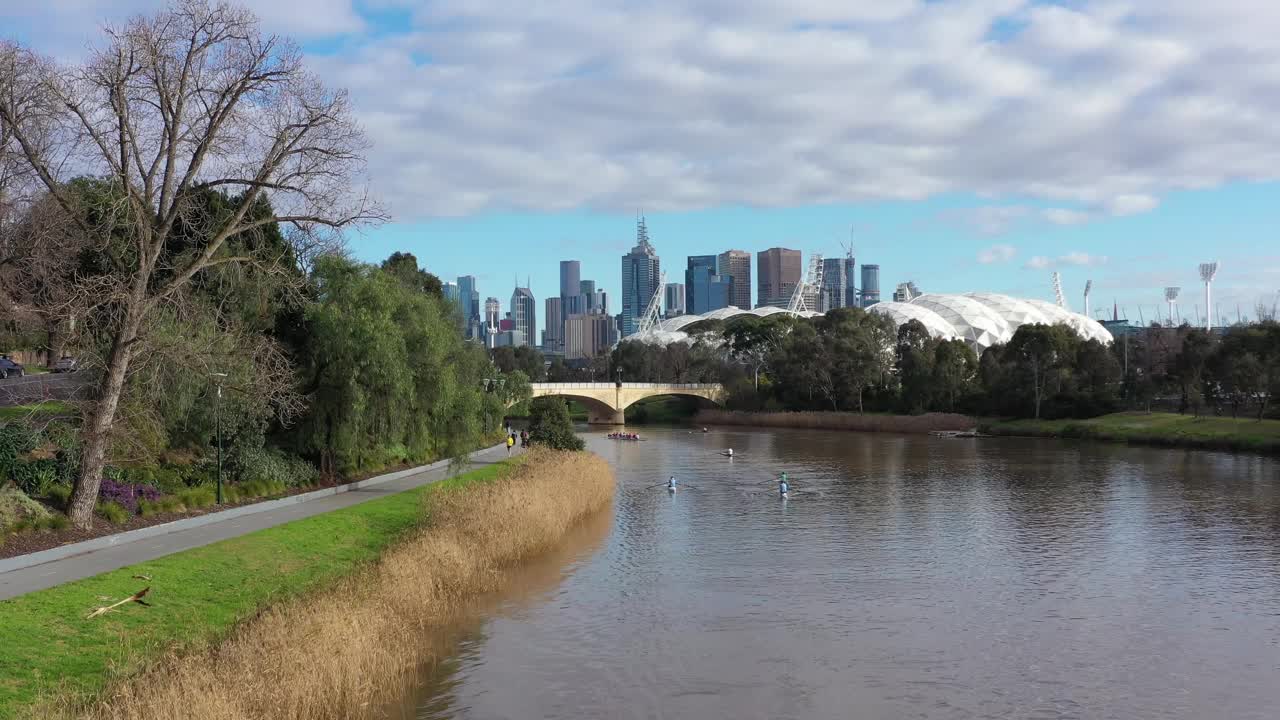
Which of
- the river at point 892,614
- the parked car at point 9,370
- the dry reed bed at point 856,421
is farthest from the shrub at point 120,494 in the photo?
the dry reed bed at point 856,421

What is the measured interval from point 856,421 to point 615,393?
2574cm

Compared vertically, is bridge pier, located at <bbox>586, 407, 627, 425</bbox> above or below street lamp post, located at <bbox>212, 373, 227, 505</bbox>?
below

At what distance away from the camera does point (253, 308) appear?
28641 mm

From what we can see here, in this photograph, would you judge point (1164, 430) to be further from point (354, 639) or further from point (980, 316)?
point (980, 316)

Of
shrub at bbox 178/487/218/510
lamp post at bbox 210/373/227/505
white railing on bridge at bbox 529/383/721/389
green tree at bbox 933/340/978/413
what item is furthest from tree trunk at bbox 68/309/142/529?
white railing on bridge at bbox 529/383/721/389

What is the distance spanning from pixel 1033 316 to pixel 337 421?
119 m

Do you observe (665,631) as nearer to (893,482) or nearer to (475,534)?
(475,534)

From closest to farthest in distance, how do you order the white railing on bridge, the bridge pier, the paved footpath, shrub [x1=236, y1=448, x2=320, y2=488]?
the paved footpath → shrub [x1=236, y1=448, x2=320, y2=488] → the white railing on bridge → the bridge pier

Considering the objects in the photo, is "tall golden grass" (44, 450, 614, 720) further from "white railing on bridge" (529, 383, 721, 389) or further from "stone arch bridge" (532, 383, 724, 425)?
"stone arch bridge" (532, 383, 724, 425)

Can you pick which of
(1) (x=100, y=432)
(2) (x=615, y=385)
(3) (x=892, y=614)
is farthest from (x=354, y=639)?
(2) (x=615, y=385)

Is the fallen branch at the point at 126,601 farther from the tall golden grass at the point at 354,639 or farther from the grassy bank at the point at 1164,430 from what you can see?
the grassy bank at the point at 1164,430

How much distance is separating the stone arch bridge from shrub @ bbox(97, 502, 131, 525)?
227 ft

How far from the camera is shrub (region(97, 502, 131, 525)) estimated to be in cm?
2067

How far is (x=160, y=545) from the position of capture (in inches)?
761
